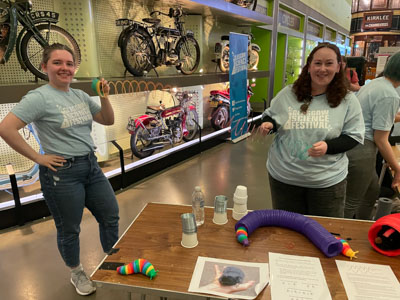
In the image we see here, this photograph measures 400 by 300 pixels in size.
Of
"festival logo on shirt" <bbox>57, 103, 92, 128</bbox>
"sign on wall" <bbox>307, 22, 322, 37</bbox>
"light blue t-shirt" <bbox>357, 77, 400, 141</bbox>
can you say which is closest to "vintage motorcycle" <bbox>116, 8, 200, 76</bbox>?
"festival logo on shirt" <bbox>57, 103, 92, 128</bbox>

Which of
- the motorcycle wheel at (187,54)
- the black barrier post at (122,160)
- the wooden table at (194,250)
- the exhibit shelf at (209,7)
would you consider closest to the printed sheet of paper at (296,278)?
the wooden table at (194,250)

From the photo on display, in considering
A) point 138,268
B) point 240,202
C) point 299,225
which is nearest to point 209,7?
point 240,202

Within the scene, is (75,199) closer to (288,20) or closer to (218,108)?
(218,108)

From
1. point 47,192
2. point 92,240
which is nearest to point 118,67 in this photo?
point 92,240

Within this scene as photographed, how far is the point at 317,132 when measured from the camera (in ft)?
Result: 5.30

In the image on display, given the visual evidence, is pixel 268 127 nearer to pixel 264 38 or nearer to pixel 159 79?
pixel 159 79

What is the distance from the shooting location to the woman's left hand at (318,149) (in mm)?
1512

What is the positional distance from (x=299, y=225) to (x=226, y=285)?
0.51 metres

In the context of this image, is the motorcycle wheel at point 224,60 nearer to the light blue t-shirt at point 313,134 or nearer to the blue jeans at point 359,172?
the blue jeans at point 359,172

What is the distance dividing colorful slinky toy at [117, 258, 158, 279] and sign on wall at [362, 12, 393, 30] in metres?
17.9

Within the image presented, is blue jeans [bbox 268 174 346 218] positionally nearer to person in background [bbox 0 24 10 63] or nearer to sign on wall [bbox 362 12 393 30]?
person in background [bbox 0 24 10 63]

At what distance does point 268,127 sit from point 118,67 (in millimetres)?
3324

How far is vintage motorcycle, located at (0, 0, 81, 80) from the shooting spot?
2.64 meters

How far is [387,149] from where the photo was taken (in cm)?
193
